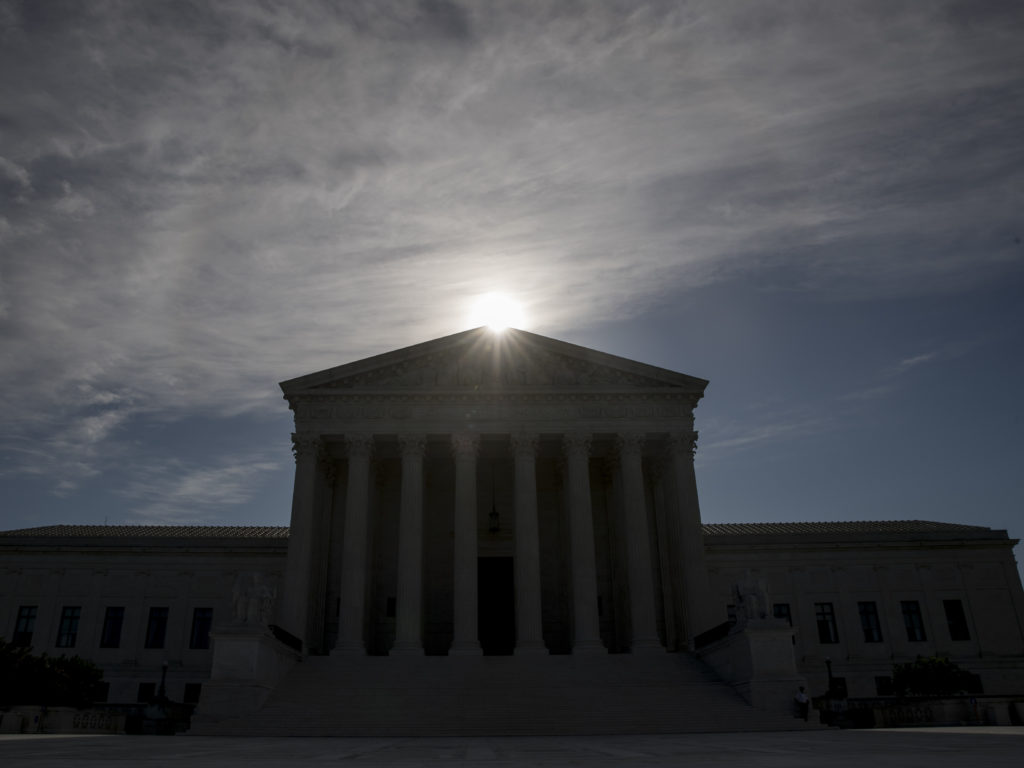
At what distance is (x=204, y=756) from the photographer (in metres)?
12.9

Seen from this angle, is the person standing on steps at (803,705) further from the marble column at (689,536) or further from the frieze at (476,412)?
the frieze at (476,412)

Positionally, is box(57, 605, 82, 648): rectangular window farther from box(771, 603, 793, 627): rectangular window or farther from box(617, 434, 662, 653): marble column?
box(771, 603, 793, 627): rectangular window

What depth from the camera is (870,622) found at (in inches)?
1710

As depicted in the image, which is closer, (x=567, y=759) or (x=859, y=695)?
(x=567, y=759)

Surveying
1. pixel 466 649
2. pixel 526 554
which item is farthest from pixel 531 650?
pixel 526 554

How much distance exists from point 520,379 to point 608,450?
625cm

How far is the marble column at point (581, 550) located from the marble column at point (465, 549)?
4573mm

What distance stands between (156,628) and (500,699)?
2455 cm

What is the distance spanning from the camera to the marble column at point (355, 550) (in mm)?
35031

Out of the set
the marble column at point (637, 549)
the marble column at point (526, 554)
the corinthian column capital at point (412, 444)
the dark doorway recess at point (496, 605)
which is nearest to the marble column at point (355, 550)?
the corinthian column capital at point (412, 444)

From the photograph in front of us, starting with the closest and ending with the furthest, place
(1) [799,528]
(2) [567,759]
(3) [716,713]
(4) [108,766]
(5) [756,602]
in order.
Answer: (4) [108,766] → (2) [567,759] → (3) [716,713] → (5) [756,602] → (1) [799,528]

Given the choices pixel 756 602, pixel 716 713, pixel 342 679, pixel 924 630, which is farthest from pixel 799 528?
pixel 342 679

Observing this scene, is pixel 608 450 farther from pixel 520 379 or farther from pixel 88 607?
pixel 88 607

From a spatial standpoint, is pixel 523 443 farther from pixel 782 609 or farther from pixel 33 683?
pixel 33 683
